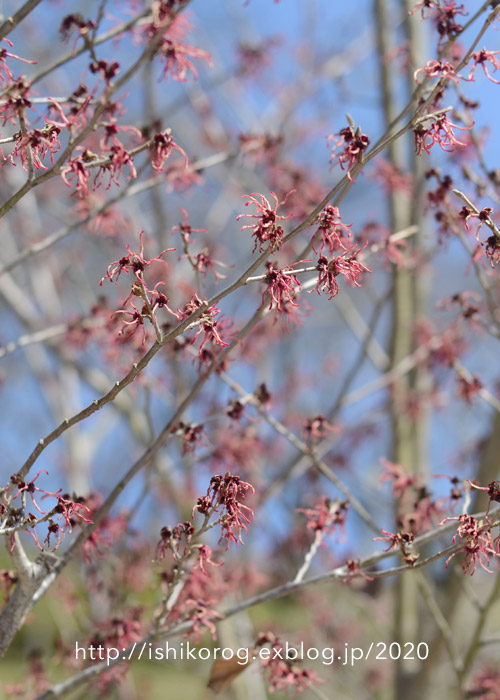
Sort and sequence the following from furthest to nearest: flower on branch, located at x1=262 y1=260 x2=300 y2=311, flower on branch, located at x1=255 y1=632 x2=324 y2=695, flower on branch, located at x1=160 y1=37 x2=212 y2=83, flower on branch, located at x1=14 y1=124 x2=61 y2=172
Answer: flower on branch, located at x1=160 y1=37 x2=212 y2=83 → flower on branch, located at x1=255 y1=632 x2=324 y2=695 → flower on branch, located at x1=14 y1=124 x2=61 y2=172 → flower on branch, located at x1=262 y1=260 x2=300 y2=311

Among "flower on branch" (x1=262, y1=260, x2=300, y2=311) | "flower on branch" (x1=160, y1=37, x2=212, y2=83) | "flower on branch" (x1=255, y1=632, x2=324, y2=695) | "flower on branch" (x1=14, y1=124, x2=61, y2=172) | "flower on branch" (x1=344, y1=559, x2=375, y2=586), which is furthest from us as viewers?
"flower on branch" (x1=160, y1=37, x2=212, y2=83)

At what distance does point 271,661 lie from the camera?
2.78 meters

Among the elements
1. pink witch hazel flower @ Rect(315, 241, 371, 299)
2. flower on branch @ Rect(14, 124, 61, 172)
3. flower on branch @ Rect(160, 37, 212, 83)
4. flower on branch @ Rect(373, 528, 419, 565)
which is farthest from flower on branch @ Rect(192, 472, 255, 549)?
flower on branch @ Rect(160, 37, 212, 83)

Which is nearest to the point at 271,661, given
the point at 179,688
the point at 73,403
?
the point at 73,403

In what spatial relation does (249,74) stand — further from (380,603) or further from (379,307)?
(380,603)

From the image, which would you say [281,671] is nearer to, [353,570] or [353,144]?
[353,570]

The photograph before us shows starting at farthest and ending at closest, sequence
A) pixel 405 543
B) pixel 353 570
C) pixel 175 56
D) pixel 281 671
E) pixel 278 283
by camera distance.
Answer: pixel 175 56, pixel 281 671, pixel 353 570, pixel 405 543, pixel 278 283

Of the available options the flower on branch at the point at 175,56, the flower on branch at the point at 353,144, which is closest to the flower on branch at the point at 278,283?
the flower on branch at the point at 353,144

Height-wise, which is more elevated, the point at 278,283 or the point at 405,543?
the point at 278,283

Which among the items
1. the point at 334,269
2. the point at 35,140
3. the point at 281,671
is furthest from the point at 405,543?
the point at 35,140

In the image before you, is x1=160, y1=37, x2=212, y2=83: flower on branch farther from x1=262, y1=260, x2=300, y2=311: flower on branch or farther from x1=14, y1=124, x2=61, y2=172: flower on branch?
x1=262, y1=260, x2=300, y2=311: flower on branch

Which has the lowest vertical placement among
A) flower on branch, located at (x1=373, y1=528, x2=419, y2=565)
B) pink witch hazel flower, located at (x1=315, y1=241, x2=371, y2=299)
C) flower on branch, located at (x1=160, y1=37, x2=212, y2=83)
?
flower on branch, located at (x1=373, y1=528, x2=419, y2=565)

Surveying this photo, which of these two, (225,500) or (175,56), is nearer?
(225,500)

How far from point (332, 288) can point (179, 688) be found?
984cm
